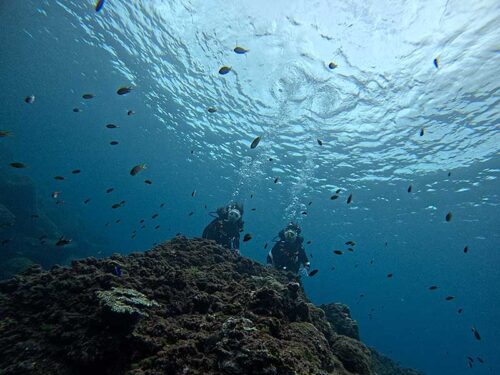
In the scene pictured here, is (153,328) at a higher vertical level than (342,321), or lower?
lower

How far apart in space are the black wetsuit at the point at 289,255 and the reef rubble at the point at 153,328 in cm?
658

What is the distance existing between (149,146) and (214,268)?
45261mm

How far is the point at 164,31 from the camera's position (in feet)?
57.4

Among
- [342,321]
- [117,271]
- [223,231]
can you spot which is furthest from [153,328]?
[223,231]

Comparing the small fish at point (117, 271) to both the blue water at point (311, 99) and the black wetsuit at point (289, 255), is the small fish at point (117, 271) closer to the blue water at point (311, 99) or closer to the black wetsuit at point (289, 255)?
the blue water at point (311, 99)

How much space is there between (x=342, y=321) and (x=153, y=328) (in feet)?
24.2

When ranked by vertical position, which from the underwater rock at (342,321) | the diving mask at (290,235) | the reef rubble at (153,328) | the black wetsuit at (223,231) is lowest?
the reef rubble at (153,328)

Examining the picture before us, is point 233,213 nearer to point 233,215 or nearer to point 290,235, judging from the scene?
point 233,215

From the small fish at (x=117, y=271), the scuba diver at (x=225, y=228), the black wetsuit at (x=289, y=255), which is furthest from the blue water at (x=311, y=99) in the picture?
the small fish at (x=117, y=271)

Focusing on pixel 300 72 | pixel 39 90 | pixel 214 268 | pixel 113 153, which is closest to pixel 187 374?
pixel 214 268

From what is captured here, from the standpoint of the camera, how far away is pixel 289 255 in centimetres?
1288

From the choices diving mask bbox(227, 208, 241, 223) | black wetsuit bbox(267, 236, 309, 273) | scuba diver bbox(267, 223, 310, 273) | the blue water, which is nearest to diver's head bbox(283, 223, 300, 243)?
scuba diver bbox(267, 223, 310, 273)

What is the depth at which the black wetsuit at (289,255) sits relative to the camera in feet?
42.3

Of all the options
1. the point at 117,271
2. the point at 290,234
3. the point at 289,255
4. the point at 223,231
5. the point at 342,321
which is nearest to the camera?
the point at 117,271
